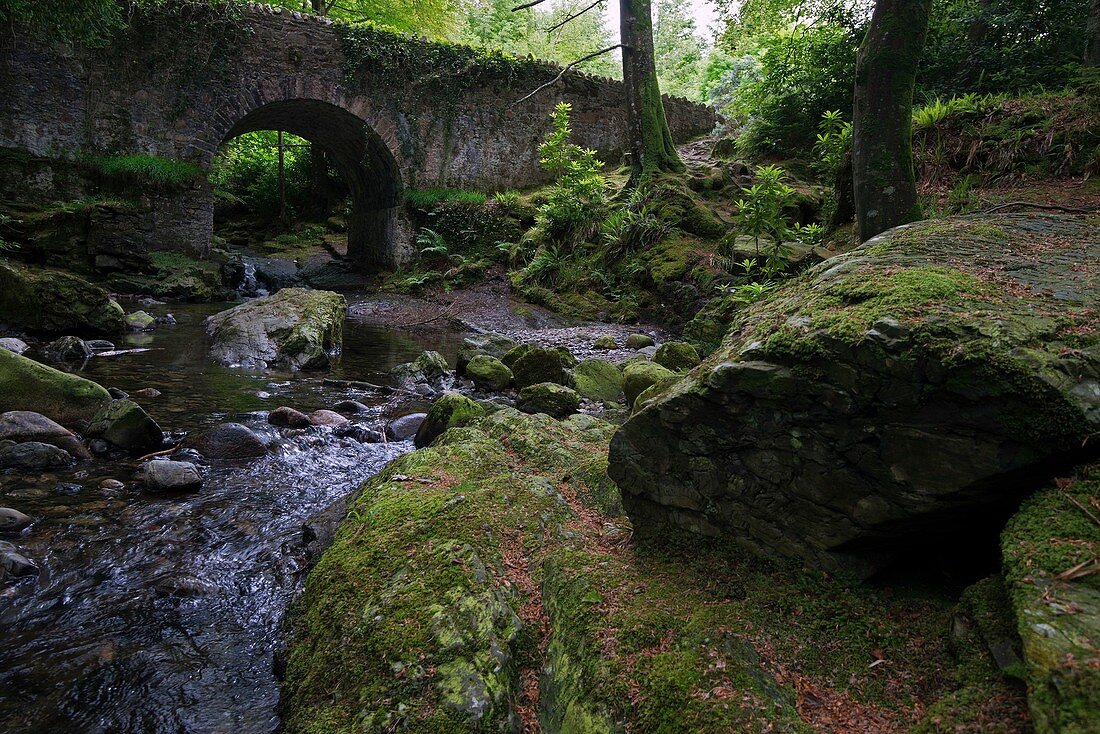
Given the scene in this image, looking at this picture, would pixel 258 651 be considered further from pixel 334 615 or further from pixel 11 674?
pixel 11 674

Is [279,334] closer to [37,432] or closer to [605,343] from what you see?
[37,432]

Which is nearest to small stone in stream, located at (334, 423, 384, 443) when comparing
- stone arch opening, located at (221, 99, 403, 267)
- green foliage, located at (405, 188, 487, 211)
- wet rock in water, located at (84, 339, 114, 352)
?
wet rock in water, located at (84, 339, 114, 352)

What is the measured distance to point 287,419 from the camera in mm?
5355

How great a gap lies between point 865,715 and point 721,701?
340 mm

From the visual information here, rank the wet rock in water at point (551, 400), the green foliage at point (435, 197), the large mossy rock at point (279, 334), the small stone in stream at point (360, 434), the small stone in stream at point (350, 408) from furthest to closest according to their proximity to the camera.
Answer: the green foliage at point (435, 197), the large mossy rock at point (279, 334), the small stone in stream at point (350, 408), the wet rock in water at point (551, 400), the small stone in stream at point (360, 434)

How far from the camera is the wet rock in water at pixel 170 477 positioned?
3.79m

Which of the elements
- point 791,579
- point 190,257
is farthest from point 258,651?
point 190,257

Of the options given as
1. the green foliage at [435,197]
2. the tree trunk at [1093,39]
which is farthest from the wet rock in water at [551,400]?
the green foliage at [435,197]

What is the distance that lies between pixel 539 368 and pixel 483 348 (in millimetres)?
1960

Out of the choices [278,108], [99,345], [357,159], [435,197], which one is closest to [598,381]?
[99,345]

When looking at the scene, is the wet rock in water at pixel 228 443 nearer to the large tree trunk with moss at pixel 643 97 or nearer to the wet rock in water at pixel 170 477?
the wet rock in water at pixel 170 477

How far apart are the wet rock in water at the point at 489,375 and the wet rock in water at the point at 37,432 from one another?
396cm

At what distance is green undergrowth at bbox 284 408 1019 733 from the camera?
5.02 ft

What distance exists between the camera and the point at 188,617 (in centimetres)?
262
